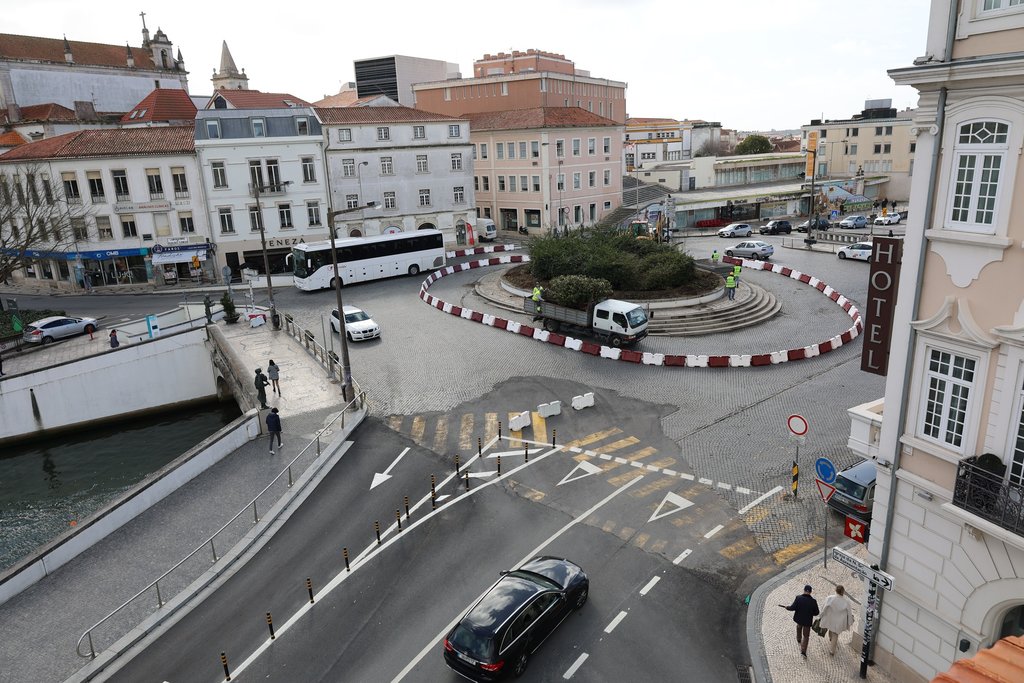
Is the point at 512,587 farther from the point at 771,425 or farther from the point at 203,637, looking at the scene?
the point at 771,425

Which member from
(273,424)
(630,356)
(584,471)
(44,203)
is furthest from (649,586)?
(44,203)

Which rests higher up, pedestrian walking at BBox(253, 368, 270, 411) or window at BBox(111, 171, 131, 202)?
window at BBox(111, 171, 131, 202)

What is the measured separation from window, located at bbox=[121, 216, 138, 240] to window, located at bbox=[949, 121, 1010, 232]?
1983 inches

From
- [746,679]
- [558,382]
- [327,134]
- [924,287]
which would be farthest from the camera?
[327,134]

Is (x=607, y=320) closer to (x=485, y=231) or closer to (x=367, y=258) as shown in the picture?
(x=367, y=258)

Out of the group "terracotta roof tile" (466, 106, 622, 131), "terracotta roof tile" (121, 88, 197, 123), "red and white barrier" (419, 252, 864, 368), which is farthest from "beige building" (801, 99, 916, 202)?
"terracotta roof tile" (121, 88, 197, 123)

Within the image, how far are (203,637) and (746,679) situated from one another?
35.8 ft

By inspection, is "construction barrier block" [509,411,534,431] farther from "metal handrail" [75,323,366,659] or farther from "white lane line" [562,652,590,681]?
"white lane line" [562,652,590,681]

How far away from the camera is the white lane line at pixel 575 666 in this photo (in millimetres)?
12040

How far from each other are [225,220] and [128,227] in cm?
658

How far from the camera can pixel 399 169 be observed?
53.1 metres

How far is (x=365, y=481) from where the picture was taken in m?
19.5

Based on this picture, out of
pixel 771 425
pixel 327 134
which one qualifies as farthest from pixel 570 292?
pixel 327 134

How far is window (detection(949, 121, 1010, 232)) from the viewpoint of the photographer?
30.2 feet
